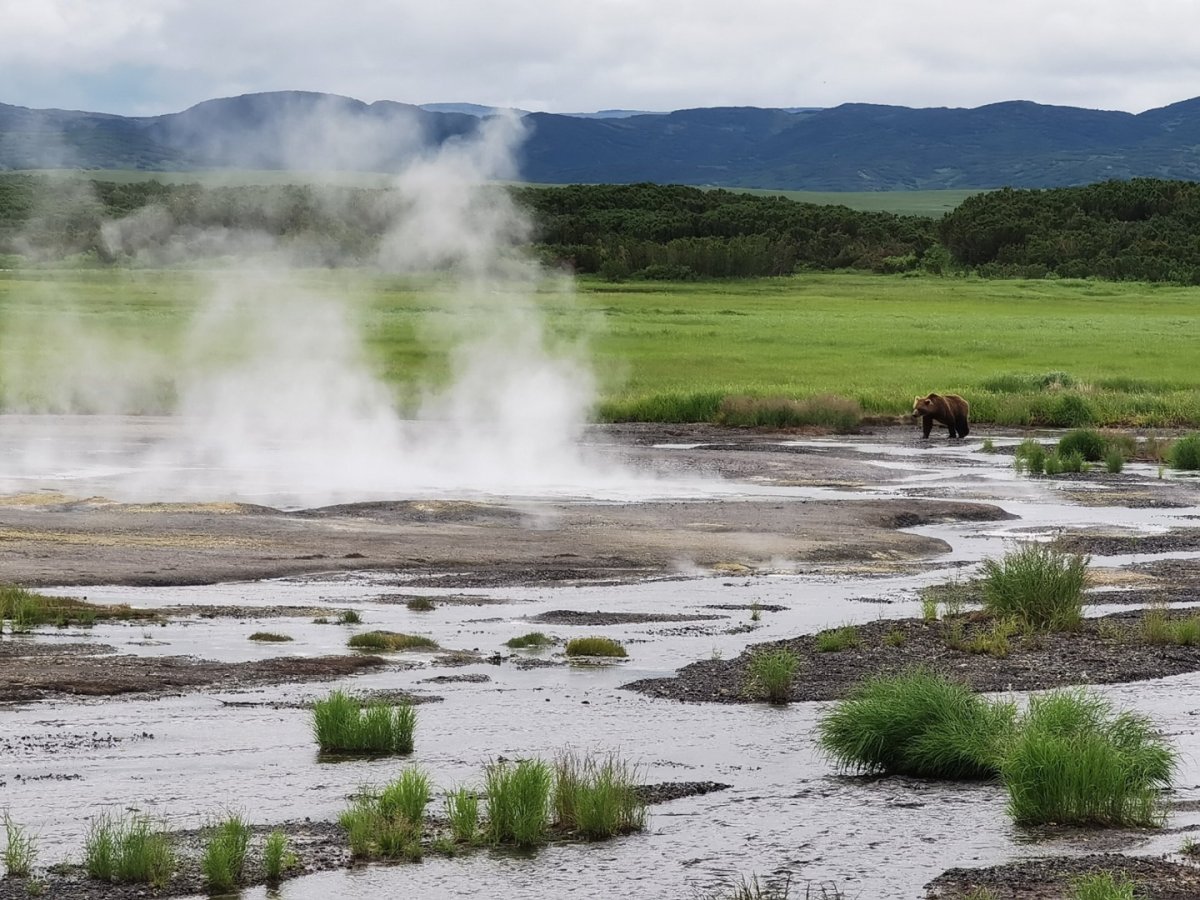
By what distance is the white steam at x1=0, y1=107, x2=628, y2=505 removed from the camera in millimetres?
37375

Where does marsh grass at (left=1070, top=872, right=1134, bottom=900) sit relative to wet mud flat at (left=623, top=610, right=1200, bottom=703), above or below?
above

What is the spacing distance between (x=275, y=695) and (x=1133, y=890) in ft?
29.6

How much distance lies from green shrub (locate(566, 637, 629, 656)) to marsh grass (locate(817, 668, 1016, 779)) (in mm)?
4758

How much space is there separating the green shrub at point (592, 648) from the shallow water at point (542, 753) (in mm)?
422

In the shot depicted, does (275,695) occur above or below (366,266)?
below

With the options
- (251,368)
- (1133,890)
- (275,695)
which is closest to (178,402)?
(251,368)

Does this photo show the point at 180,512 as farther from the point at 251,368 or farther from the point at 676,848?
the point at 251,368

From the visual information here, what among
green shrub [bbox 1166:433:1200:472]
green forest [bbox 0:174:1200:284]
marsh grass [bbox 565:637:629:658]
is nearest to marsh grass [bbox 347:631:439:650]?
marsh grass [bbox 565:637:629:658]

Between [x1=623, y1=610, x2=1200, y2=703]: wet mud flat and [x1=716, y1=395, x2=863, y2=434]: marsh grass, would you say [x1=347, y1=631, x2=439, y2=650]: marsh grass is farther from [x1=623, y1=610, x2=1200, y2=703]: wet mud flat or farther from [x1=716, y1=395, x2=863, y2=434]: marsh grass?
[x1=716, y1=395, x2=863, y2=434]: marsh grass

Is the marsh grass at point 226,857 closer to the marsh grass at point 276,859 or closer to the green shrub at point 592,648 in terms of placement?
the marsh grass at point 276,859

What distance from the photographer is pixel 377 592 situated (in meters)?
23.5

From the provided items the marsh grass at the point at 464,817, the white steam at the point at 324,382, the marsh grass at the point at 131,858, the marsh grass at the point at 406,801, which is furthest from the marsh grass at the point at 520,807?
the white steam at the point at 324,382

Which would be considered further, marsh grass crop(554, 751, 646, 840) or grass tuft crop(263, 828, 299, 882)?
marsh grass crop(554, 751, 646, 840)

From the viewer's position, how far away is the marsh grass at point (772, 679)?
17.3 metres
